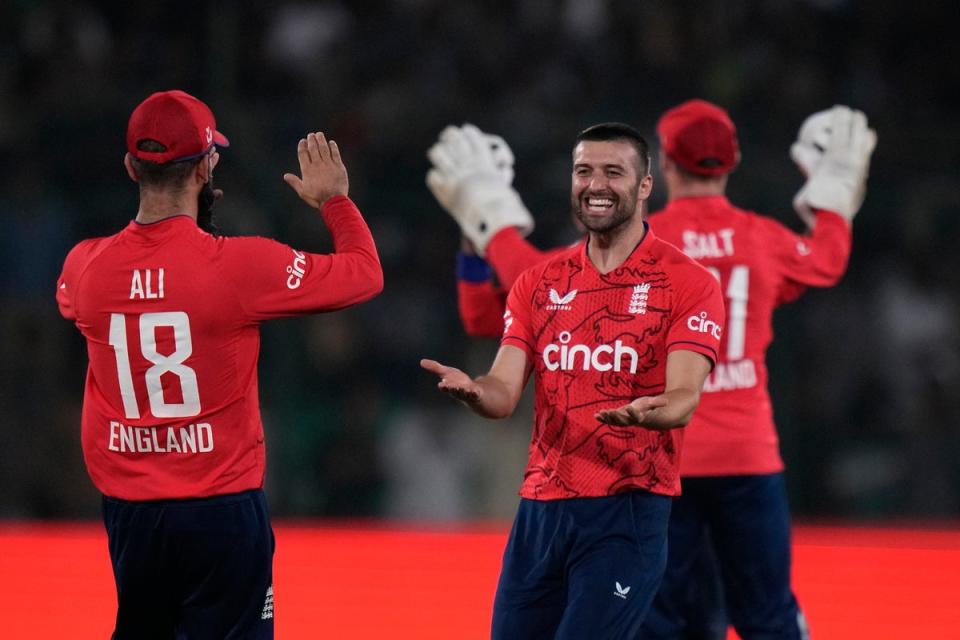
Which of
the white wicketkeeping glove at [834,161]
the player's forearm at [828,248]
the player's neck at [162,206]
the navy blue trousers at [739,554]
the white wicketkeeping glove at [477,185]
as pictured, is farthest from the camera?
the white wicketkeeping glove at [834,161]

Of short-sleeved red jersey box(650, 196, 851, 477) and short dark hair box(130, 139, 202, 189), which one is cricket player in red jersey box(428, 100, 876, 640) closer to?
short-sleeved red jersey box(650, 196, 851, 477)

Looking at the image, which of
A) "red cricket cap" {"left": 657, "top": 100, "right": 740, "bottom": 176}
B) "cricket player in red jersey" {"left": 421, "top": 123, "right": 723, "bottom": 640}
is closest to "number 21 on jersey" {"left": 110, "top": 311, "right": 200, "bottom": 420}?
"cricket player in red jersey" {"left": 421, "top": 123, "right": 723, "bottom": 640}

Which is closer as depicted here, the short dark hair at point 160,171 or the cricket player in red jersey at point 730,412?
the short dark hair at point 160,171

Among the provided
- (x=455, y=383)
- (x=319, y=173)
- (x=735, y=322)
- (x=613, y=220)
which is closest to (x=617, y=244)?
(x=613, y=220)

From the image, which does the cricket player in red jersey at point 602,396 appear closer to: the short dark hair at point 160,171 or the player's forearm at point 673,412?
the player's forearm at point 673,412

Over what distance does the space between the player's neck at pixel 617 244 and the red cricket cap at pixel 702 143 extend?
1185 millimetres

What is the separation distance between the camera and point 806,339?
30.9 ft

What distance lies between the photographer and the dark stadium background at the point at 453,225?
30.3 feet

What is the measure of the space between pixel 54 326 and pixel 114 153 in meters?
1.21

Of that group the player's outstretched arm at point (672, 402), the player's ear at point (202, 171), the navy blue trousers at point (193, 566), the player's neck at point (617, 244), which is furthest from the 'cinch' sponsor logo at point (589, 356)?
the player's ear at point (202, 171)

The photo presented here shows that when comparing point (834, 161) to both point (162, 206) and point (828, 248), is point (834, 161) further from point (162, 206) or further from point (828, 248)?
point (162, 206)

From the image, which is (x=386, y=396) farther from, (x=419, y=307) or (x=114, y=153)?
(x=114, y=153)

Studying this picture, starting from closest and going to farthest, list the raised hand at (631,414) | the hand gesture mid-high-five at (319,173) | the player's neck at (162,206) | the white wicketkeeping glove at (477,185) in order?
the raised hand at (631,414)
the player's neck at (162,206)
the hand gesture mid-high-five at (319,173)
the white wicketkeeping glove at (477,185)

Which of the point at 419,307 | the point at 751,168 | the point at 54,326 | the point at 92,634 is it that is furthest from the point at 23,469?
the point at 751,168
